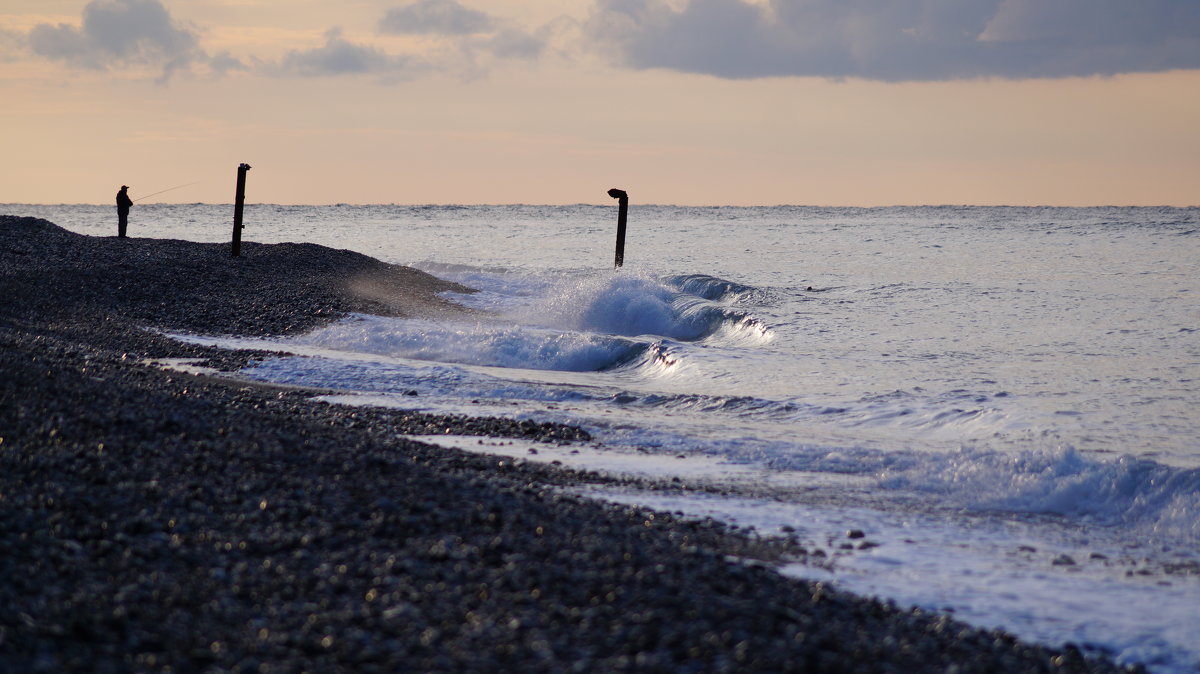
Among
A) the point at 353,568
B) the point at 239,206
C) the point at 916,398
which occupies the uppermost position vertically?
the point at 239,206

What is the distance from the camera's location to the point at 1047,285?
25000 mm

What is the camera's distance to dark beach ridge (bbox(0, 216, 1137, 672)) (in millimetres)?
4051

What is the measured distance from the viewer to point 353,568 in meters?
4.85

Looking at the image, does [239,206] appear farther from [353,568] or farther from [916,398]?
[353,568]

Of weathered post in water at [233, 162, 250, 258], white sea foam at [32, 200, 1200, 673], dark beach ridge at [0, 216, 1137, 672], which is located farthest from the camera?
weathered post in water at [233, 162, 250, 258]

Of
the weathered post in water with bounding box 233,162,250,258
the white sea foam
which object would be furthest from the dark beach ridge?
the weathered post in water with bounding box 233,162,250,258

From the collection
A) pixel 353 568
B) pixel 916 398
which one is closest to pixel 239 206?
pixel 916 398

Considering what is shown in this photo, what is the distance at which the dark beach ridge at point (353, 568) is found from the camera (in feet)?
13.3

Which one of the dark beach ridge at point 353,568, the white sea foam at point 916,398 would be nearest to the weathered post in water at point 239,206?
the white sea foam at point 916,398

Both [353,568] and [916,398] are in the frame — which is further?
[916,398]

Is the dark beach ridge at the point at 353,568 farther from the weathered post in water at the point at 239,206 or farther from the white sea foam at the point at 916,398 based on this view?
the weathered post in water at the point at 239,206

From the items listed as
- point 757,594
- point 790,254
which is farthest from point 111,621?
point 790,254

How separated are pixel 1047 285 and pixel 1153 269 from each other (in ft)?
17.6

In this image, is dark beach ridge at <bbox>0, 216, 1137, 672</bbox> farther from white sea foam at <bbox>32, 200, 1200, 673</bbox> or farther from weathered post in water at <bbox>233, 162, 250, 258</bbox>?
weathered post in water at <bbox>233, 162, 250, 258</bbox>
